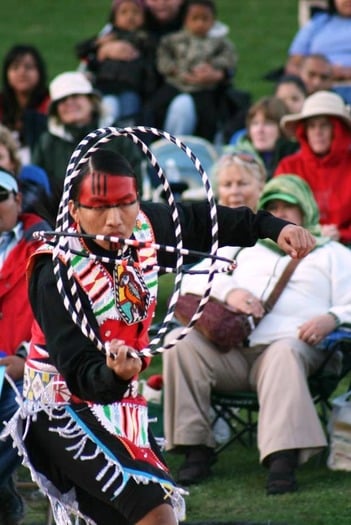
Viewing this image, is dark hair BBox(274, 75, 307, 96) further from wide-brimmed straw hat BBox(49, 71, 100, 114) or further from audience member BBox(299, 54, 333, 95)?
wide-brimmed straw hat BBox(49, 71, 100, 114)

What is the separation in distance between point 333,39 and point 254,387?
20.0 ft

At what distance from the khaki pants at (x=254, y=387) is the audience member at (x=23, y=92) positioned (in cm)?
464

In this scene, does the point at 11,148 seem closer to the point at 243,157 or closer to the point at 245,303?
the point at 243,157

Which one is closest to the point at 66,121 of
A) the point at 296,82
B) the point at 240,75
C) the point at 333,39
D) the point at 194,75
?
the point at 296,82

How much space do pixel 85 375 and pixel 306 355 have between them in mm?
2632

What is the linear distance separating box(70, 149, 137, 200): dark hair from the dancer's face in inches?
1.0

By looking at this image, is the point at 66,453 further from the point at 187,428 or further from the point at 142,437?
the point at 187,428

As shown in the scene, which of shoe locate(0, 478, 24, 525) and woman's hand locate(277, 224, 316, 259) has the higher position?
woman's hand locate(277, 224, 316, 259)

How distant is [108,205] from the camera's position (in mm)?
4578

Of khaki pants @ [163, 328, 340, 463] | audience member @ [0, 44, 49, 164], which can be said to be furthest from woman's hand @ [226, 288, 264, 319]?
audience member @ [0, 44, 49, 164]

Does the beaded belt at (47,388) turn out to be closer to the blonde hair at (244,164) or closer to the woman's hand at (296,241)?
the woman's hand at (296,241)

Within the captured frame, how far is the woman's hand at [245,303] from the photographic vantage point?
274 inches

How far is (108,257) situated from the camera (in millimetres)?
4633

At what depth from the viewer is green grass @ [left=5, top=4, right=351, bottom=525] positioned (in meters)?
6.44
